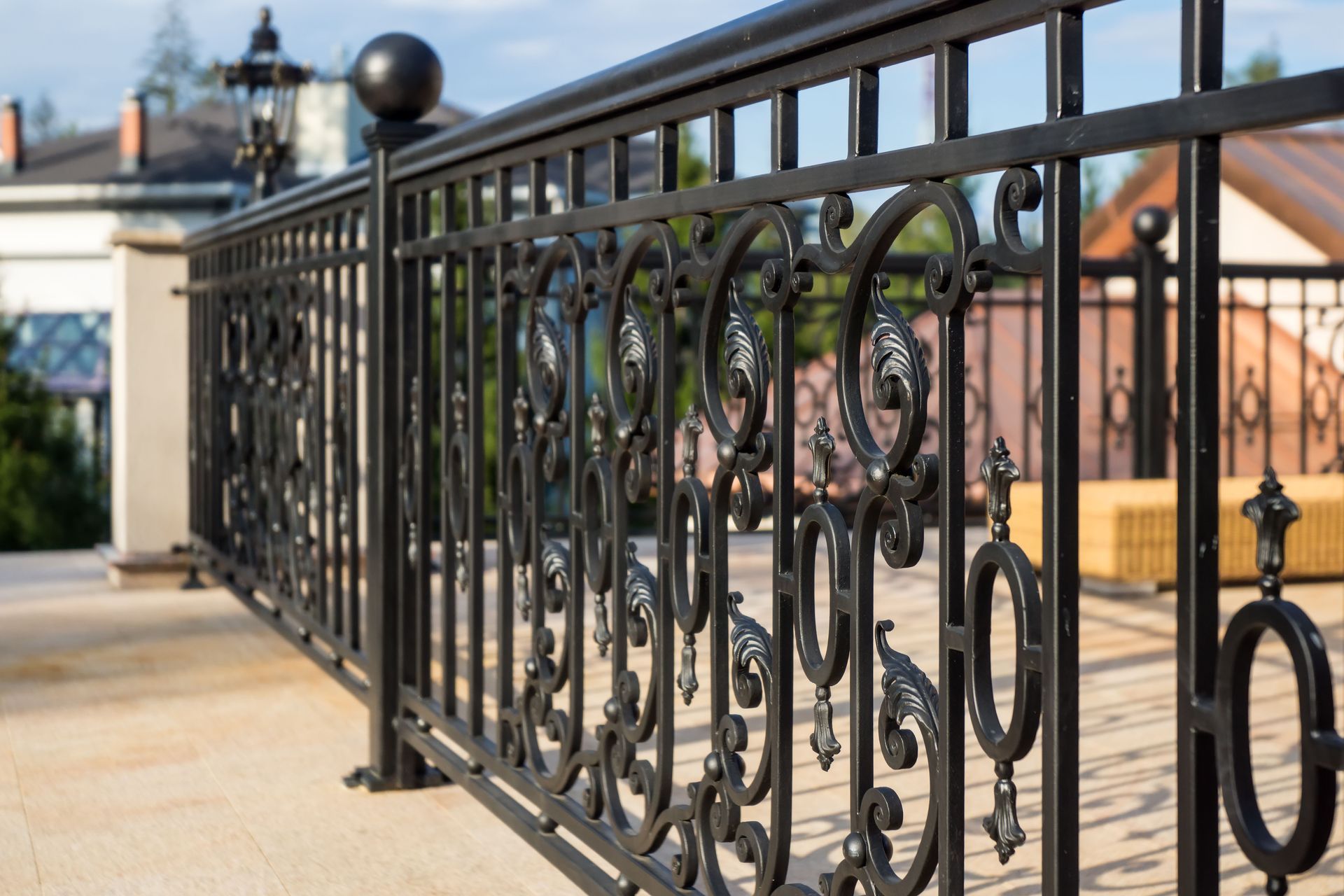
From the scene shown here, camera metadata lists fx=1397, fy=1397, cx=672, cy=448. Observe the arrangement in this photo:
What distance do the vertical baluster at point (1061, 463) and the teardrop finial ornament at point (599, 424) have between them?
0.88 m

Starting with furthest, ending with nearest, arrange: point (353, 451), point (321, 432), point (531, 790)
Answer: point (321, 432), point (353, 451), point (531, 790)

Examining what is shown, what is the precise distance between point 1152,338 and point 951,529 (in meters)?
4.72

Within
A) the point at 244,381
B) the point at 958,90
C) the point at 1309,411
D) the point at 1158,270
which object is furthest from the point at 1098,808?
the point at 1309,411

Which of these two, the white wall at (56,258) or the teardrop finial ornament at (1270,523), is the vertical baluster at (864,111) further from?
the white wall at (56,258)

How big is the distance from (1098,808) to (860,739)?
1300mm

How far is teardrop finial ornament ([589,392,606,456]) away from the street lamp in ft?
15.5

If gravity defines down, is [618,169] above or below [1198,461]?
above

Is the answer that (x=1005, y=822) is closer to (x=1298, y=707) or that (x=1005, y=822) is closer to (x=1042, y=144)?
(x=1298, y=707)

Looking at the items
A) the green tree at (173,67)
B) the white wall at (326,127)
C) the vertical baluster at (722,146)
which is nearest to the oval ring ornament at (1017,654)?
the vertical baluster at (722,146)

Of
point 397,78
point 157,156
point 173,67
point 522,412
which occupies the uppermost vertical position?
point 173,67

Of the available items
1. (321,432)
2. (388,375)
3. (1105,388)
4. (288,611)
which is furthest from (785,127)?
(1105,388)

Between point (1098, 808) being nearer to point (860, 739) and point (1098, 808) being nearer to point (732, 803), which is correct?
point (732, 803)

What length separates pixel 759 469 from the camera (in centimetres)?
150

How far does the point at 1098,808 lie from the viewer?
96.1 inches
